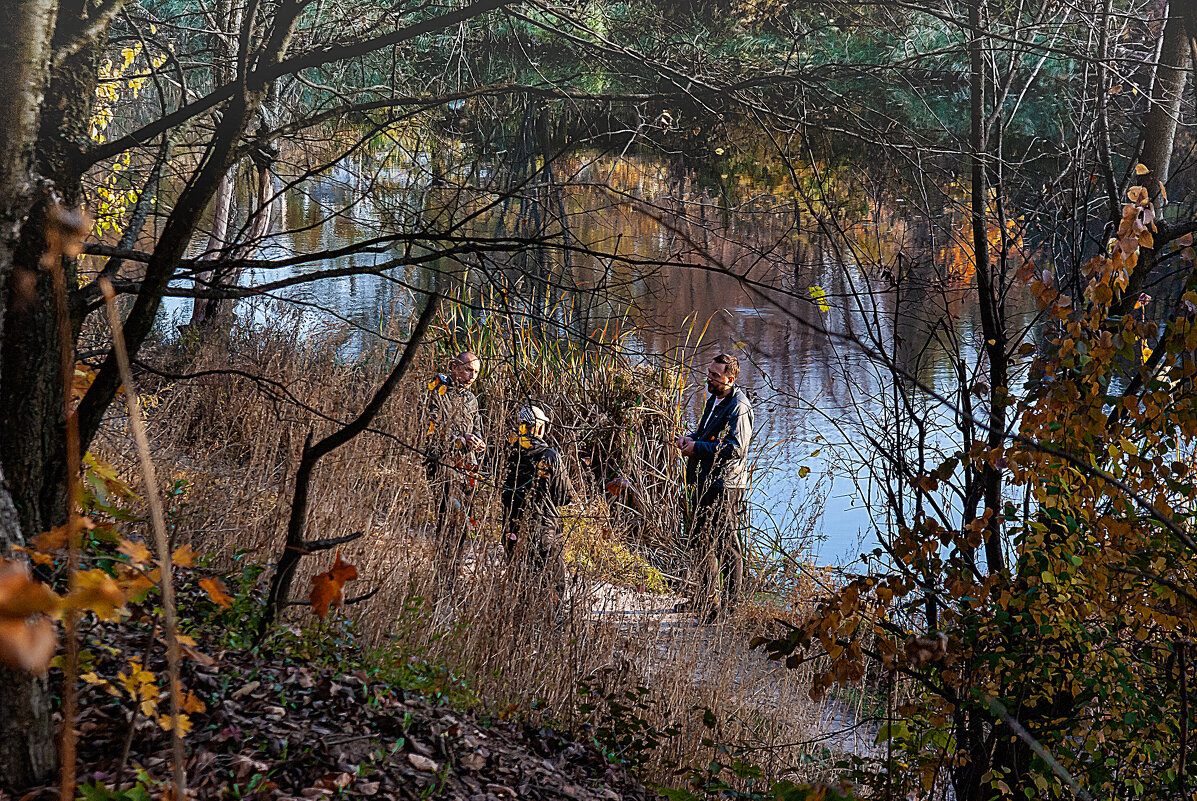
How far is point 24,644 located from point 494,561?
4.12 m

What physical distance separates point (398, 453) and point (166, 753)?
12.0 feet

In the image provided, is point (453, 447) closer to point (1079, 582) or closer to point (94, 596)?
point (1079, 582)

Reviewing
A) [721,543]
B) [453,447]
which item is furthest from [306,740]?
[721,543]

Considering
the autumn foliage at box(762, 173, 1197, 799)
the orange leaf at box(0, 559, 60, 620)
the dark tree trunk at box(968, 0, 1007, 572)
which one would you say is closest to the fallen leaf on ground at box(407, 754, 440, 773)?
the autumn foliage at box(762, 173, 1197, 799)

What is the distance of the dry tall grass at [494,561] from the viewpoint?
425 centimetres

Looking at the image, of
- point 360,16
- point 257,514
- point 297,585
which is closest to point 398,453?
point 257,514

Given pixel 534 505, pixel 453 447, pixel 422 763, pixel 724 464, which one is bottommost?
pixel 422 763

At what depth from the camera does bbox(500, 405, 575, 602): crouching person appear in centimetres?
482

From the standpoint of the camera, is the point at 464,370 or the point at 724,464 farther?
the point at 724,464

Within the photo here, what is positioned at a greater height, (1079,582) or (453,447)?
(453,447)

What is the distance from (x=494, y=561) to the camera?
4832mm

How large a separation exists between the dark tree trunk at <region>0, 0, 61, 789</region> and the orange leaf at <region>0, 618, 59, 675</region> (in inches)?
56.1

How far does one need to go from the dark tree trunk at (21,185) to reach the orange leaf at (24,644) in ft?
4.68

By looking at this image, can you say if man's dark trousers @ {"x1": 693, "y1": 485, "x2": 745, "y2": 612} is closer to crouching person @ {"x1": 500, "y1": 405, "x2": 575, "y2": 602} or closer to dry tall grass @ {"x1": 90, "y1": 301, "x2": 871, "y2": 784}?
dry tall grass @ {"x1": 90, "y1": 301, "x2": 871, "y2": 784}
